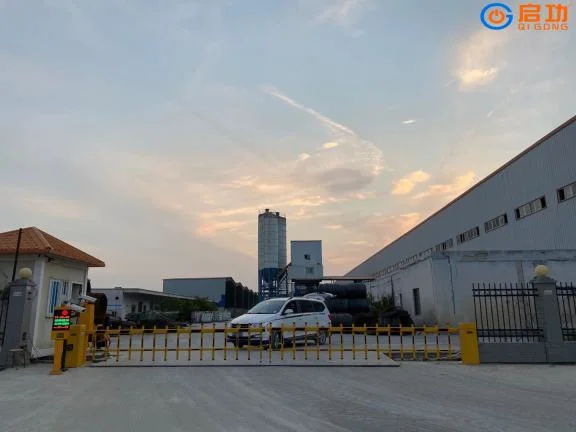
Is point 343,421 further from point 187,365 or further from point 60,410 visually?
point 187,365

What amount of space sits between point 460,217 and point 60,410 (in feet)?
125

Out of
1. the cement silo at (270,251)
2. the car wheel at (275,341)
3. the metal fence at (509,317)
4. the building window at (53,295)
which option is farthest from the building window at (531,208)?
the cement silo at (270,251)

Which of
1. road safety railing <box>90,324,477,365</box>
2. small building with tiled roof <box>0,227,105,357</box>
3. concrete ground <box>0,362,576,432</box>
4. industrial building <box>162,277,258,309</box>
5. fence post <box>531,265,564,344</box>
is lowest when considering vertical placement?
concrete ground <box>0,362,576,432</box>

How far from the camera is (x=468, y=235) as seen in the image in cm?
3897

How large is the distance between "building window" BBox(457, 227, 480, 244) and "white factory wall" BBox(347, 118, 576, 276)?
0.95 feet

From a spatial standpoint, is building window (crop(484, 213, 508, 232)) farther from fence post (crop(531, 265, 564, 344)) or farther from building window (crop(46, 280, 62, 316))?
building window (crop(46, 280, 62, 316))

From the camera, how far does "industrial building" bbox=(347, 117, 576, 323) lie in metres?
23.8

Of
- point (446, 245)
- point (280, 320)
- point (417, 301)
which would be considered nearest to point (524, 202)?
point (417, 301)

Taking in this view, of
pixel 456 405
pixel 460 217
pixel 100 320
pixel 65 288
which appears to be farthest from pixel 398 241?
pixel 456 405

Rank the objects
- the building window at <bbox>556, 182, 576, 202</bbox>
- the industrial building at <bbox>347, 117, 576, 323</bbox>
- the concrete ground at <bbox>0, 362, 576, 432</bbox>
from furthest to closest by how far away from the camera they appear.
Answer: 1. the building window at <bbox>556, 182, 576, 202</bbox>
2. the industrial building at <bbox>347, 117, 576, 323</bbox>
3. the concrete ground at <bbox>0, 362, 576, 432</bbox>

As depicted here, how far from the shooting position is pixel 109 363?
12805 mm

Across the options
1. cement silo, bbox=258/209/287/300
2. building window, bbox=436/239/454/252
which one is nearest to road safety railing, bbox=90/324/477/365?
building window, bbox=436/239/454/252

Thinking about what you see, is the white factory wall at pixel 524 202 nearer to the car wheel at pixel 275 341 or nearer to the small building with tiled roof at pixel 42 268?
the car wheel at pixel 275 341

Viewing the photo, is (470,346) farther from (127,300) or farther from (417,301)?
(127,300)
